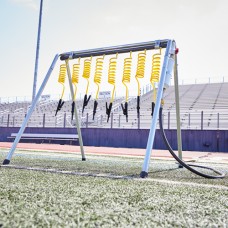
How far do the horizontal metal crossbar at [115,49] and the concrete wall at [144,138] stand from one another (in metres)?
9.91

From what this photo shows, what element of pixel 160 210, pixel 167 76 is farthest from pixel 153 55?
pixel 160 210

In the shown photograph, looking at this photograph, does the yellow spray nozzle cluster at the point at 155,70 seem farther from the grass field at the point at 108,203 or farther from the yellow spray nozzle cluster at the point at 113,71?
the grass field at the point at 108,203

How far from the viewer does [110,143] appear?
16.6m

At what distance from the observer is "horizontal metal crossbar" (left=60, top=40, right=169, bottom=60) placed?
4.64 metres

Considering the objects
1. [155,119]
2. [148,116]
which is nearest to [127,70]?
[155,119]

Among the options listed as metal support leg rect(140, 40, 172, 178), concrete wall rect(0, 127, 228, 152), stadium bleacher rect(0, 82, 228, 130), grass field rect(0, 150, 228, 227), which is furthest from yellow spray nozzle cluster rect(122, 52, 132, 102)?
stadium bleacher rect(0, 82, 228, 130)

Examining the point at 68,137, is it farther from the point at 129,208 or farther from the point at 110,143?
the point at 129,208

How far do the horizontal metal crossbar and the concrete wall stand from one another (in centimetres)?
991

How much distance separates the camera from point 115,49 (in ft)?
16.8

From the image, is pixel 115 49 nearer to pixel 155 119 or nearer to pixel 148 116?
pixel 155 119

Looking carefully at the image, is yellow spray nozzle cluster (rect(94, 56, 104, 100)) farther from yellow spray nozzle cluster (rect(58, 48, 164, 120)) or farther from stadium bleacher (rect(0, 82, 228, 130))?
stadium bleacher (rect(0, 82, 228, 130))

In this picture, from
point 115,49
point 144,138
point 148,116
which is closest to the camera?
point 115,49

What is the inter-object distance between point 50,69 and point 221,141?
10.8 metres

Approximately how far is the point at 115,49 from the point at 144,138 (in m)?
10.8
